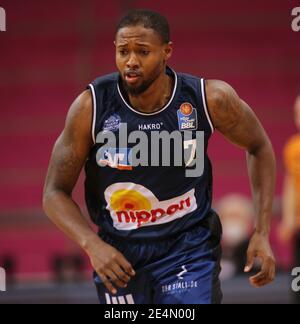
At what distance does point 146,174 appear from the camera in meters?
4.41

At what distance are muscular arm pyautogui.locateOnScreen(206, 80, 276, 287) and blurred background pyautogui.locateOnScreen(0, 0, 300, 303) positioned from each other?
6.37 m

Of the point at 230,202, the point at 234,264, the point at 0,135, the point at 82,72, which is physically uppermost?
the point at 82,72

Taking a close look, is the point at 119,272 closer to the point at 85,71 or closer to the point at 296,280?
the point at 296,280

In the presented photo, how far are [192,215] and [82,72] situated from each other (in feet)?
23.3

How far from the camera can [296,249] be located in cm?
739

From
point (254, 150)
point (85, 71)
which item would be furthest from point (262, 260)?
point (85, 71)

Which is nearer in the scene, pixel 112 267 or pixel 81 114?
pixel 112 267

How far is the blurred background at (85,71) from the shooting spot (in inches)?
443

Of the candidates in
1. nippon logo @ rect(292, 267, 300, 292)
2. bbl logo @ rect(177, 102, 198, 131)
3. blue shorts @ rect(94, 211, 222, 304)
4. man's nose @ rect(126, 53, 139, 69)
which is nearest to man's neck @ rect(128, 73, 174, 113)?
bbl logo @ rect(177, 102, 198, 131)

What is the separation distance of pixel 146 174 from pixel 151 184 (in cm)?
6

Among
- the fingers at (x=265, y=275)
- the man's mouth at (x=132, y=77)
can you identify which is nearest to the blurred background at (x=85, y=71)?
the fingers at (x=265, y=275)

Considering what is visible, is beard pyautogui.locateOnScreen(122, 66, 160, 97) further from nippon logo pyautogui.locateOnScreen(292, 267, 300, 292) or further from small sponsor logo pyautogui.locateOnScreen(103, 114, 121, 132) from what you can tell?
nippon logo pyautogui.locateOnScreen(292, 267, 300, 292)
